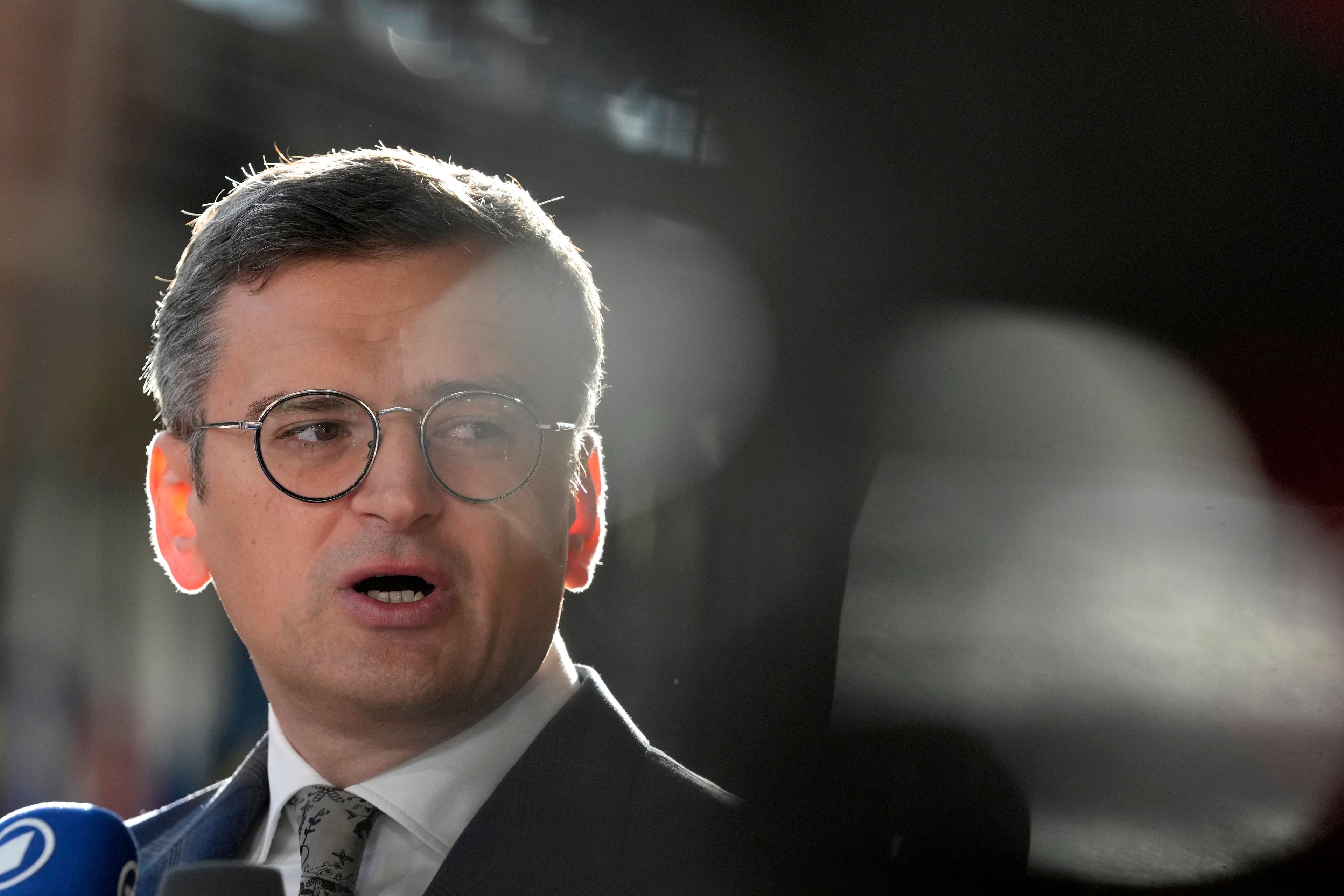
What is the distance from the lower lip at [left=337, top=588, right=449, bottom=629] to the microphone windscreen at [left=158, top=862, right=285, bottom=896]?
1.34 feet

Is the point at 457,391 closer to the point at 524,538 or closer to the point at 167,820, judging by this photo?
the point at 524,538

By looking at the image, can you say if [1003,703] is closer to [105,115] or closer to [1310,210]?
[1310,210]

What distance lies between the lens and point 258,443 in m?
1.35

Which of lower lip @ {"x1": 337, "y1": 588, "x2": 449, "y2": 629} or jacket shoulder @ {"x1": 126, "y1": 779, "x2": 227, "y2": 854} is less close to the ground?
lower lip @ {"x1": 337, "y1": 588, "x2": 449, "y2": 629}

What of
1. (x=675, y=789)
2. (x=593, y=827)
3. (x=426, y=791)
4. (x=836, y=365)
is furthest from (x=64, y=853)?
(x=836, y=365)

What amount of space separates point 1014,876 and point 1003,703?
200 mm

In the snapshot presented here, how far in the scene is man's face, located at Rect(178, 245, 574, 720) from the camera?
1287 millimetres

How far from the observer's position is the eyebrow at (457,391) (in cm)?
132

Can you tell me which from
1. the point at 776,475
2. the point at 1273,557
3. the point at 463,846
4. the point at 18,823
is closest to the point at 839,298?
the point at 776,475

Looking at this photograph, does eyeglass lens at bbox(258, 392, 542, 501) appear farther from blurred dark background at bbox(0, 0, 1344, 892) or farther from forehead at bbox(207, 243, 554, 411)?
blurred dark background at bbox(0, 0, 1344, 892)

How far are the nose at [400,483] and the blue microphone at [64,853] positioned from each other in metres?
0.41

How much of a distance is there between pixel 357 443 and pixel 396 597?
19 cm

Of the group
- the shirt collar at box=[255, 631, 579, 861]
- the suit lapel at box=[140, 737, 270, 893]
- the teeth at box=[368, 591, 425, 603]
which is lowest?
the suit lapel at box=[140, 737, 270, 893]

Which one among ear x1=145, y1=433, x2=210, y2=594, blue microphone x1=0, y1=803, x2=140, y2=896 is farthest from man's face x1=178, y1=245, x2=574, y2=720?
blue microphone x1=0, y1=803, x2=140, y2=896
